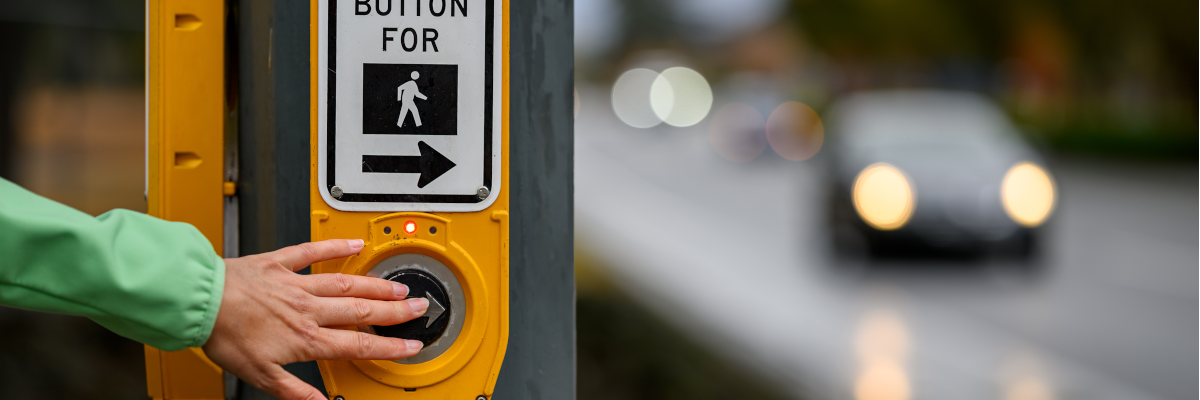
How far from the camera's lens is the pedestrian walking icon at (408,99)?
123 centimetres

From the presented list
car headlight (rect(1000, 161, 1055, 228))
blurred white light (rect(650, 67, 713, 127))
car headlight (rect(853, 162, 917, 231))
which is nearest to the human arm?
car headlight (rect(853, 162, 917, 231))

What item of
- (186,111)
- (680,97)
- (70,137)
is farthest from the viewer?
(680,97)

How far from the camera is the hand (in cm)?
115

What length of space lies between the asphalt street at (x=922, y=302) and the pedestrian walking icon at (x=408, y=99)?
4.27 meters

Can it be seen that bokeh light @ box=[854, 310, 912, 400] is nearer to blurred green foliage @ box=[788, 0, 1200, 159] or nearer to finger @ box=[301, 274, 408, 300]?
finger @ box=[301, 274, 408, 300]

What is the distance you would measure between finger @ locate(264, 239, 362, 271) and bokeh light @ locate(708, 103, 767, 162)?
23.1 metres

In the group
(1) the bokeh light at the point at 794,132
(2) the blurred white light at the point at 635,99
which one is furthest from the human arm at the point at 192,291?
(2) the blurred white light at the point at 635,99

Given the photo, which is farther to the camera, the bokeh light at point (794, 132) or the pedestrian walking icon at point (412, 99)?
the bokeh light at point (794, 132)

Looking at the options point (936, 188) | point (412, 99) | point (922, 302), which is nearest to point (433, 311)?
point (412, 99)

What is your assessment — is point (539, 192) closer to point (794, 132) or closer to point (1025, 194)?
point (1025, 194)

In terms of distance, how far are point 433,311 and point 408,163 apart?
191 mm

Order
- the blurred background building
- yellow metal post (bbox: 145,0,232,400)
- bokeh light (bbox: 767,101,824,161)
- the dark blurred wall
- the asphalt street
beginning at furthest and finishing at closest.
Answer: bokeh light (bbox: 767,101,824,161), the asphalt street, the blurred background building, the dark blurred wall, yellow metal post (bbox: 145,0,232,400)

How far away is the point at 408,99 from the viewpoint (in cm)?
123

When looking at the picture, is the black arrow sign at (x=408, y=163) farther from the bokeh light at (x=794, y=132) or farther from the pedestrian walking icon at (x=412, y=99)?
the bokeh light at (x=794, y=132)
